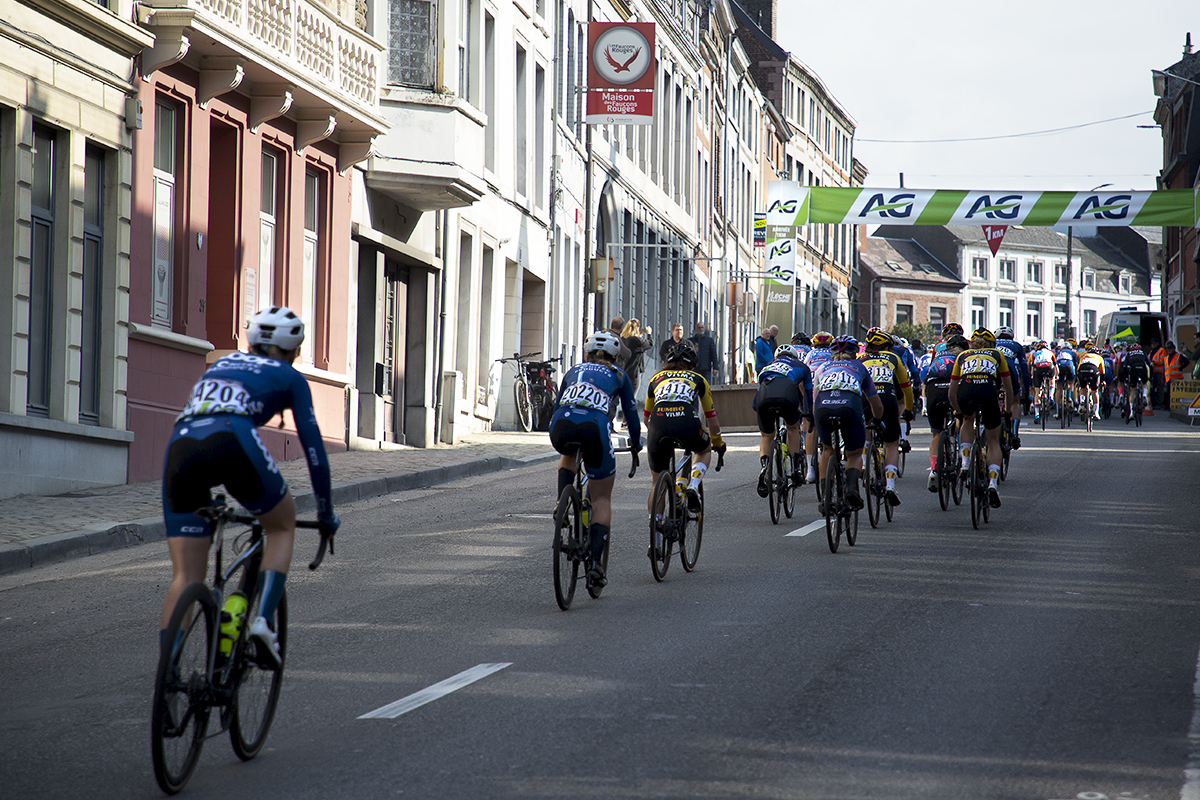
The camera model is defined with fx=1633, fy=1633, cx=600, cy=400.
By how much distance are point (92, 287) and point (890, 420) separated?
8387mm

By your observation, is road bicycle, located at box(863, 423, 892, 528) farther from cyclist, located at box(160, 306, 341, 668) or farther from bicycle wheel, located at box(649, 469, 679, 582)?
cyclist, located at box(160, 306, 341, 668)

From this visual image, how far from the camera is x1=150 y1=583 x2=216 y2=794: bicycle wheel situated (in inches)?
223

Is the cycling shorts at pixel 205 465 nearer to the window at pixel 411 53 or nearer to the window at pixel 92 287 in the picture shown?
the window at pixel 92 287

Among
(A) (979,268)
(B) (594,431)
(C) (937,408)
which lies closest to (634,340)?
(C) (937,408)

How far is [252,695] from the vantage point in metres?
6.43

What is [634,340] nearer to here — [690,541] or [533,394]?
[533,394]

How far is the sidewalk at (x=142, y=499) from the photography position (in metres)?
12.5

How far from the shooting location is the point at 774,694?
743 cm

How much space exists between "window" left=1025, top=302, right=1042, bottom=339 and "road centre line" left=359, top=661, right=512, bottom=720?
4347 inches

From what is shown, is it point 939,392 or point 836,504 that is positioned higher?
point 939,392

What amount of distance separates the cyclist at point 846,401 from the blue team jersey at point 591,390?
3441 mm

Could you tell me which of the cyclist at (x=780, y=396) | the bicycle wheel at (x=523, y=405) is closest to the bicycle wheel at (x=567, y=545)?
the cyclist at (x=780, y=396)

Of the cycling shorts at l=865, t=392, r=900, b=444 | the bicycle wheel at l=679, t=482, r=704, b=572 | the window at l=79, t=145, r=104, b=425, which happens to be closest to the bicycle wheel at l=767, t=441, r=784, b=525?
the cycling shorts at l=865, t=392, r=900, b=444

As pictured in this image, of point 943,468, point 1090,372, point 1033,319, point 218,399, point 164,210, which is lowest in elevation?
point 943,468
